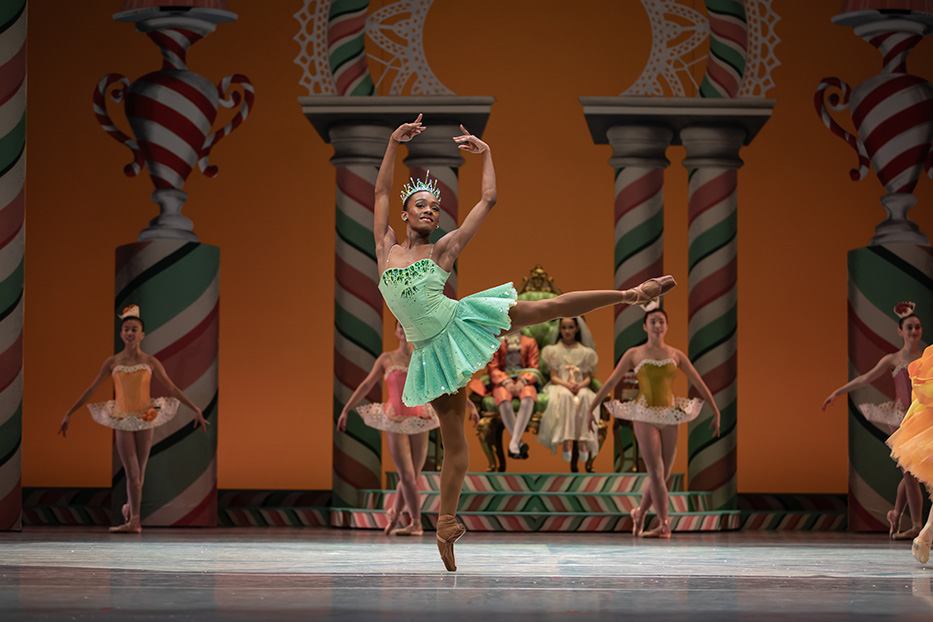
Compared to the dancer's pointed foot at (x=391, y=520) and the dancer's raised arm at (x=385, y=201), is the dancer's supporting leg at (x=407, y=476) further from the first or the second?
the dancer's raised arm at (x=385, y=201)

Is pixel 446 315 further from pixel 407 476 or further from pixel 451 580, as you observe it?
pixel 407 476

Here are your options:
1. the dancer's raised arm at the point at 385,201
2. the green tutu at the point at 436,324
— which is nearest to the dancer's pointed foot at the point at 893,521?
the green tutu at the point at 436,324

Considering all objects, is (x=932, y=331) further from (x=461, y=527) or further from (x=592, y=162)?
(x=461, y=527)

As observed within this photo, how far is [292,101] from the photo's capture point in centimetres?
1260

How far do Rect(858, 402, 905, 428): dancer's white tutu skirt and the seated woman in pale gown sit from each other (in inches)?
79.2

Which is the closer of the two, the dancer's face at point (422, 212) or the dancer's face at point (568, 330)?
the dancer's face at point (422, 212)

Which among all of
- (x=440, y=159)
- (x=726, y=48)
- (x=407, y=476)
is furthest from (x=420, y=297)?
(x=726, y=48)

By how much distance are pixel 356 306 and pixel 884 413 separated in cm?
416

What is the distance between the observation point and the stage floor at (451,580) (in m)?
3.88

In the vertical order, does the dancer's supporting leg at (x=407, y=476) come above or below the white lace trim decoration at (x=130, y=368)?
below

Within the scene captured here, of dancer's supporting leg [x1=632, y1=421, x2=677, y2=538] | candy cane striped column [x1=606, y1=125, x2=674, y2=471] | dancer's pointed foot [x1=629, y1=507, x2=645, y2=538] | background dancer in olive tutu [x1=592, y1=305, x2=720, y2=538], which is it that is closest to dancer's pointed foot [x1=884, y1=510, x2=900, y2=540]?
background dancer in olive tutu [x1=592, y1=305, x2=720, y2=538]

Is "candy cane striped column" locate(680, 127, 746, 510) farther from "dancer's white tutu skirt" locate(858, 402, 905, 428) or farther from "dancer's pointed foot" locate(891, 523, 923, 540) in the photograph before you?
"dancer's pointed foot" locate(891, 523, 923, 540)

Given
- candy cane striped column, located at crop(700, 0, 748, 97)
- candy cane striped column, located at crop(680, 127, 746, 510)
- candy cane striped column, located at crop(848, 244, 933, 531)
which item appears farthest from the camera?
candy cane striped column, located at crop(700, 0, 748, 97)

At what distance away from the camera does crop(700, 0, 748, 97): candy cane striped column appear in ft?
35.3
